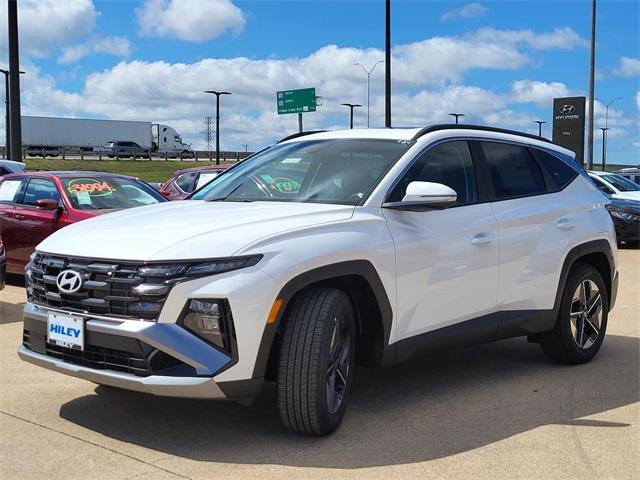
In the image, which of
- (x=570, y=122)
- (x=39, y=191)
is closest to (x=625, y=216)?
(x=39, y=191)

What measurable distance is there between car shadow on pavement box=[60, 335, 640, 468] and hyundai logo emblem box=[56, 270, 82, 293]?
878 millimetres

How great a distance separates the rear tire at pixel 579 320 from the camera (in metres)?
5.77

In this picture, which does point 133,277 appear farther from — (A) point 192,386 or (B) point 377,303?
(B) point 377,303

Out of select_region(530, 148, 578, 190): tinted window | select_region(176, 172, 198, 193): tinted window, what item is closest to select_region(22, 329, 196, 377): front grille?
select_region(530, 148, 578, 190): tinted window

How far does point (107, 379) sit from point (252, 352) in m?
0.74

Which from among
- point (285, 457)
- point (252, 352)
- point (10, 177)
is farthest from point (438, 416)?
point (10, 177)

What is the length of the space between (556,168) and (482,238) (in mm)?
1466

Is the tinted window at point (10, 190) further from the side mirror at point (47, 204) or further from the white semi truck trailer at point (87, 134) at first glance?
the white semi truck trailer at point (87, 134)

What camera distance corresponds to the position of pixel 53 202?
363 inches

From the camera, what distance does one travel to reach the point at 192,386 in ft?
11.9

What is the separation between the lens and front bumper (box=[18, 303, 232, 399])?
142 inches

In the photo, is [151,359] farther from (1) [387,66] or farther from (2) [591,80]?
(2) [591,80]

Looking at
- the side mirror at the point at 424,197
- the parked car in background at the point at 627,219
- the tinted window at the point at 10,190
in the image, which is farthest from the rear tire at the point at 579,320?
the parked car in background at the point at 627,219

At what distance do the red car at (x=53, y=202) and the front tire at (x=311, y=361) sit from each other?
5929 mm
